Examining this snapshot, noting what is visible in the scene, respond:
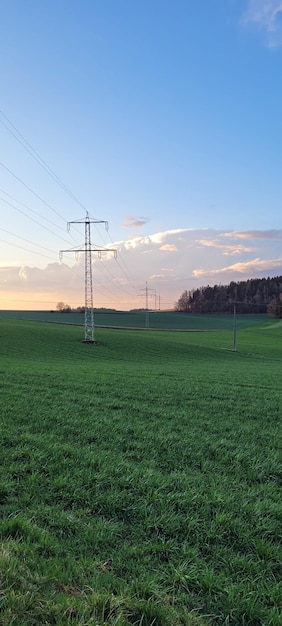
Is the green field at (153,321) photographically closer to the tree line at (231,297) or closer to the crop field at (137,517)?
the tree line at (231,297)

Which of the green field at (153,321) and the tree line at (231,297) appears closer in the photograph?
the green field at (153,321)

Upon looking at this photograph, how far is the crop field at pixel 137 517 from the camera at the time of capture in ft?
9.70

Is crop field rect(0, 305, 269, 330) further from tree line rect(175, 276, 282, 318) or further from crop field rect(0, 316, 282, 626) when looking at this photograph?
crop field rect(0, 316, 282, 626)

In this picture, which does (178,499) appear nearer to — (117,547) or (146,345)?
(117,547)

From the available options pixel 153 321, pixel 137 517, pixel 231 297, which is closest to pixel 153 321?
pixel 153 321

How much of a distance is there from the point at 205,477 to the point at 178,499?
0.90 metres

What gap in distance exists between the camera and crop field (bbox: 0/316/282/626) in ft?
9.70

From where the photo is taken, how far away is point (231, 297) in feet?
450

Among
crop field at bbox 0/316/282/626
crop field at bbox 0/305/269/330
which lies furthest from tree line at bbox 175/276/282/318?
crop field at bbox 0/316/282/626

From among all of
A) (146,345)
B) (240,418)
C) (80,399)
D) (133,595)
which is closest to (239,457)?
(240,418)

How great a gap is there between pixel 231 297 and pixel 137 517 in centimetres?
13697

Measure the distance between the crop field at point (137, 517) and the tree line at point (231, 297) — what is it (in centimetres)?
12306

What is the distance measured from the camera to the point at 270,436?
7.79 m

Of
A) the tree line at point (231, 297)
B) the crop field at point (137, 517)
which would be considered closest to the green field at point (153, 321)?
the tree line at point (231, 297)
